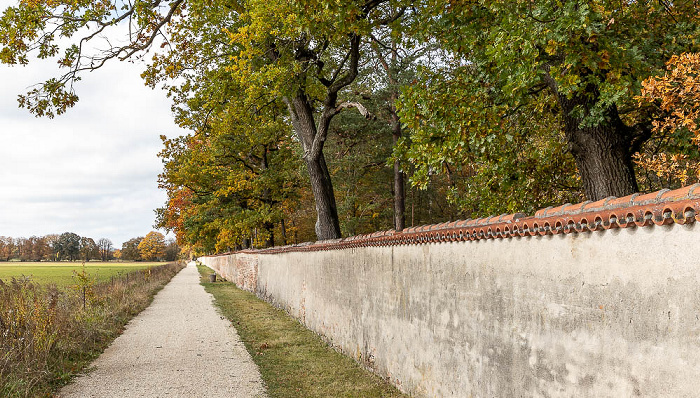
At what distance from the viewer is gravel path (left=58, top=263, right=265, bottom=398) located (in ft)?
22.3

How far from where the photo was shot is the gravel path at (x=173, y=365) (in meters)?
6.80

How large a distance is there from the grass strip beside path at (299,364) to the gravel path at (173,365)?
26cm

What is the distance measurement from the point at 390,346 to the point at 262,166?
82.2ft

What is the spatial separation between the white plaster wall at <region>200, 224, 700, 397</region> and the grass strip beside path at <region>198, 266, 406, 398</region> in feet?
1.42

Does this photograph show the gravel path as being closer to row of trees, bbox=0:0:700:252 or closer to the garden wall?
the garden wall

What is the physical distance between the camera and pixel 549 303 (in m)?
3.73

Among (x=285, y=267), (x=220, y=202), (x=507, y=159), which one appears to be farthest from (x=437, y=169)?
(x=220, y=202)

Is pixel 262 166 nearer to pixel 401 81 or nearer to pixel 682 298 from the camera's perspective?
pixel 401 81

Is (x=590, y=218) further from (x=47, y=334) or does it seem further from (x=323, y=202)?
(x=323, y=202)

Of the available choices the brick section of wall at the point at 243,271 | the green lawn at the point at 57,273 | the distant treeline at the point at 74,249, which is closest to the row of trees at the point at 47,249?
the distant treeline at the point at 74,249

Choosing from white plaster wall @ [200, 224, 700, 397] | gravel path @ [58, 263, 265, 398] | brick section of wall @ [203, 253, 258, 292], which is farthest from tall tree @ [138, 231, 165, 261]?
white plaster wall @ [200, 224, 700, 397]

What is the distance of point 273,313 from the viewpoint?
15047 mm

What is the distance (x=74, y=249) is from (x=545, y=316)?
146 meters

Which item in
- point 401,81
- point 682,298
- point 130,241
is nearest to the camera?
point 682,298
